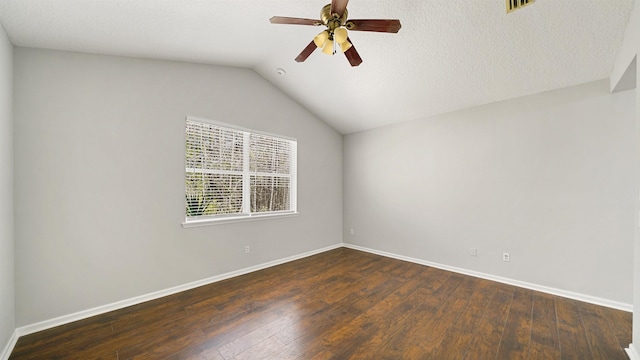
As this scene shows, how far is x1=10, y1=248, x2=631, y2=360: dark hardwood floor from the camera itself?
6.08ft

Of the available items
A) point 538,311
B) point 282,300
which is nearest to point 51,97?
point 282,300

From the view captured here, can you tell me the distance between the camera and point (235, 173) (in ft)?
11.8

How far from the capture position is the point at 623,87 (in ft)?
8.05

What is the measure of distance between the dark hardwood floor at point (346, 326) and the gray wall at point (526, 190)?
47cm

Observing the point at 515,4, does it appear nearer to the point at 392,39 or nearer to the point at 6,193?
the point at 392,39

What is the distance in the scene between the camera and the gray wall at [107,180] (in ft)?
7.01

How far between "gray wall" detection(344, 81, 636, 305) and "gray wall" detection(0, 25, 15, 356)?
4550 mm

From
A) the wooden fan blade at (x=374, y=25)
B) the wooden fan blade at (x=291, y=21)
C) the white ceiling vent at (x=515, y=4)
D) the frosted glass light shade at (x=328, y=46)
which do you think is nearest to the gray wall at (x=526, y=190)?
the white ceiling vent at (x=515, y=4)

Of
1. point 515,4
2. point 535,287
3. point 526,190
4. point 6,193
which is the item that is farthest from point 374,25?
point 535,287

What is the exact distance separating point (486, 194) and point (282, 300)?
311cm

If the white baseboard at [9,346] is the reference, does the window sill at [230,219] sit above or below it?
above

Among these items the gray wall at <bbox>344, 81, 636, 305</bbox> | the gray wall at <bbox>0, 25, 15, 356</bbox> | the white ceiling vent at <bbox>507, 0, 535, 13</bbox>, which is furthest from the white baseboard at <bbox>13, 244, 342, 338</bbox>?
the white ceiling vent at <bbox>507, 0, 535, 13</bbox>

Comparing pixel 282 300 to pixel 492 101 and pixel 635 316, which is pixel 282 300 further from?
pixel 492 101

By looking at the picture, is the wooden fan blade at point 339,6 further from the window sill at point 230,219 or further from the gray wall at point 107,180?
the window sill at point 230,219
